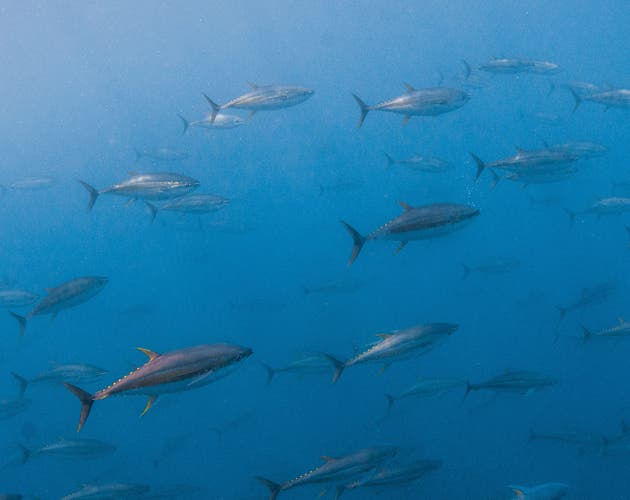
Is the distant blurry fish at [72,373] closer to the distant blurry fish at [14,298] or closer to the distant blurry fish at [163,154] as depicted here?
the distant blurry fish at [14,298]

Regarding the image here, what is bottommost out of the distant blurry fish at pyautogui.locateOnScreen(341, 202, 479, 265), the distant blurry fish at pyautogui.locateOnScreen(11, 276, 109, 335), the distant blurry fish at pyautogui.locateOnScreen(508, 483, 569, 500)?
the distant blurry fish at pyautogui.locateOnScreen(508, 483, 569, 500)

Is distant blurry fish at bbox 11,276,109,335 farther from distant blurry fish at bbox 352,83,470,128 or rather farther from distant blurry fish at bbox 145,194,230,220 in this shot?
distant blurry fish at bbox 352,83,470,128

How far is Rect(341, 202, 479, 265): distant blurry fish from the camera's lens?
4047 millimetres

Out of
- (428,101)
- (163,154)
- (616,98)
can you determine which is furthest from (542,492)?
(163,154)

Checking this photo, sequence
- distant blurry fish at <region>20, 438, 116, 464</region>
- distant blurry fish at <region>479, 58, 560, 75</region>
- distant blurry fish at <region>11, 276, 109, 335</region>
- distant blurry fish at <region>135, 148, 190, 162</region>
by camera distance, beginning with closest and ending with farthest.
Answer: distant blurry fish at <region>11, 276, 109, 335</region> < distant blurry fish at <region>20, 438, 116, 464</region> < distant blurry fish at <region>479, 58, 560, 75</region> < distant blurry fish at <region>135, 148, 190, 162</region>

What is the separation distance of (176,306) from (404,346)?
101 feet

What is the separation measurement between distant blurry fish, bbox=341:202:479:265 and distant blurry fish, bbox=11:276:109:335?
258 centimetres

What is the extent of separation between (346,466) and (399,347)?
1096mm

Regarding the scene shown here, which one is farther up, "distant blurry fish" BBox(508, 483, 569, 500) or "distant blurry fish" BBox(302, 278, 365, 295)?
"distant blurry fish" BBox(508, 483, 569, 500)

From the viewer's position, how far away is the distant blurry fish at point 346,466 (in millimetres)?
4050

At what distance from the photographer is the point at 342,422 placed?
517 inches

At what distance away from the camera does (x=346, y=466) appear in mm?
4215

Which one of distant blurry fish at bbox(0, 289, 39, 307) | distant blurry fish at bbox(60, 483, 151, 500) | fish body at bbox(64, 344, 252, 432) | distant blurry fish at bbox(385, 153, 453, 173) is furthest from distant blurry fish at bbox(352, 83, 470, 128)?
distant blurry fish at bbox(0, 289, 39, 307)

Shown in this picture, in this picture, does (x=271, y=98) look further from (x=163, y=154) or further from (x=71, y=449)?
(x=163, y=154)
